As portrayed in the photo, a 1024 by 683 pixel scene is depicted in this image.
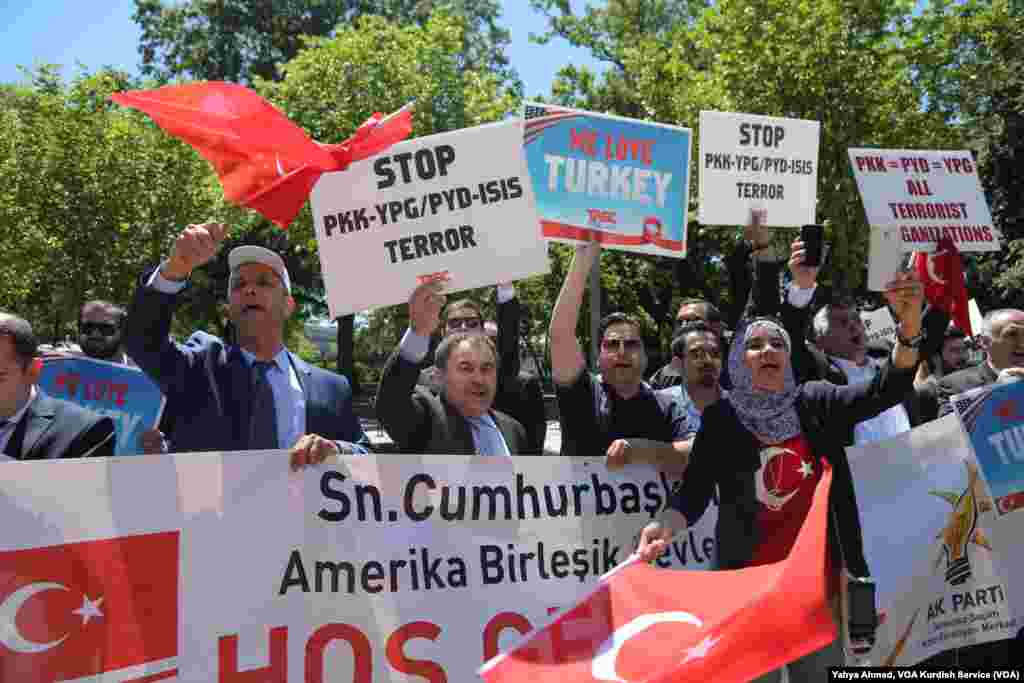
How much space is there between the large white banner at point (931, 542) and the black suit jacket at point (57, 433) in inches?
120

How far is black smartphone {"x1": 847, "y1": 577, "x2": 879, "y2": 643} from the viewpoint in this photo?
145 inches

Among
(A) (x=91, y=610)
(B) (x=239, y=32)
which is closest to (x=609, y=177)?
(A) (x=91, y=610)

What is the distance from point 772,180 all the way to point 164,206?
18.1m

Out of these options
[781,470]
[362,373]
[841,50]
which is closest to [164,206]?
[841,50]

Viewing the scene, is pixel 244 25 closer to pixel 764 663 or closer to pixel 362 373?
pixel 362 373

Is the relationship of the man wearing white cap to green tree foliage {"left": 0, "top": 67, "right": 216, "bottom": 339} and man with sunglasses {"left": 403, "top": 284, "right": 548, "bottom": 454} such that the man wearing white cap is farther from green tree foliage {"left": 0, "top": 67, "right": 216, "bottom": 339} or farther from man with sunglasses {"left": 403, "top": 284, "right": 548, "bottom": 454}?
green tree foliage {"left": 0, "top": 67, "right": 216, "bottom": 339}

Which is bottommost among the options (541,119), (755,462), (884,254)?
(755,462)

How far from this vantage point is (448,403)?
4125 millimetres

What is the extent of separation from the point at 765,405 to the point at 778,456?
0.63 feet

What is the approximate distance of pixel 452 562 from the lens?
12.3 feet

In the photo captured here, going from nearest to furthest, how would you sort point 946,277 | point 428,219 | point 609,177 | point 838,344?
point 428,219 < point 609,177 < point 838,344 < point 946,277

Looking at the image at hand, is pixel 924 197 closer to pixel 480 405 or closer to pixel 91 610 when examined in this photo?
pixel 480 405

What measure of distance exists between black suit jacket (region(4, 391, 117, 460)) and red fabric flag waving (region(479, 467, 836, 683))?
1509mm

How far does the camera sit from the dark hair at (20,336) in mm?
3350
